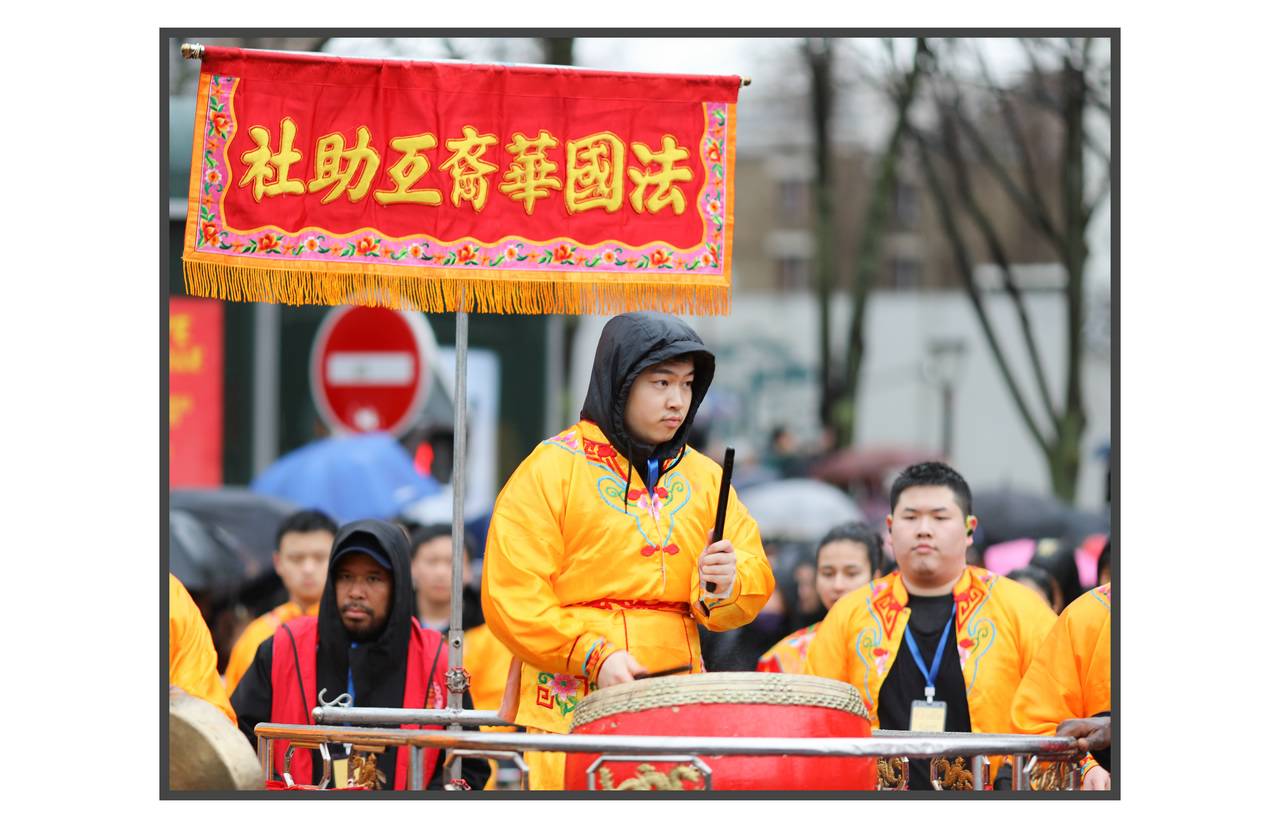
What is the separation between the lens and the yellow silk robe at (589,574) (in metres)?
6.14

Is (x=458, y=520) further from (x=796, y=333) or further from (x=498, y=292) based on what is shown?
(x=796, y=333)

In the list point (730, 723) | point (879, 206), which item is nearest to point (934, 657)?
point (730, 723)

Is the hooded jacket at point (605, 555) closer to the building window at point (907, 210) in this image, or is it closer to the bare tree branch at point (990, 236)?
the bare tree branch at point (990, 236)

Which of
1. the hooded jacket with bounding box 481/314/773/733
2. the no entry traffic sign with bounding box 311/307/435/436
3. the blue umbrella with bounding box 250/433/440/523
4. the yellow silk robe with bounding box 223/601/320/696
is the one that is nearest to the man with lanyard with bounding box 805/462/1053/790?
the hooded jacket with bounding box 481/314/773/733

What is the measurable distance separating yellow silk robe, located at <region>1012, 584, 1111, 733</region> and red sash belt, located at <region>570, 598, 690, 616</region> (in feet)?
4.43

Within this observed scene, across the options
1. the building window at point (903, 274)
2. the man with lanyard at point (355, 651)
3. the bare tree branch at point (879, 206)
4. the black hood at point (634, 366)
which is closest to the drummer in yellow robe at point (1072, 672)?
the black hood at point (634, 366)

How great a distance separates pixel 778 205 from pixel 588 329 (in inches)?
1157

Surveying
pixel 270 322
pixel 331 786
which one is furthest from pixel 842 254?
pixel 331 786

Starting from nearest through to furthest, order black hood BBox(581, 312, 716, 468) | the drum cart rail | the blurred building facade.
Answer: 1. the drum cart rail
2. black hood BBox(581, 312, 716, 468)
3. the blurred building facade

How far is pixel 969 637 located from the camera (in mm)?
7715

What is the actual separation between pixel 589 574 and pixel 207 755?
1.31 meters

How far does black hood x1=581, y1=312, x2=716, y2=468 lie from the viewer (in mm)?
6266

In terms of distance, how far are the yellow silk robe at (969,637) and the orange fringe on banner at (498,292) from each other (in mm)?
1672

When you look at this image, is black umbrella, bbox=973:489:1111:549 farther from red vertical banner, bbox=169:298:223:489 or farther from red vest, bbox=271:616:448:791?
red vest, bbox=271:616:448:791
